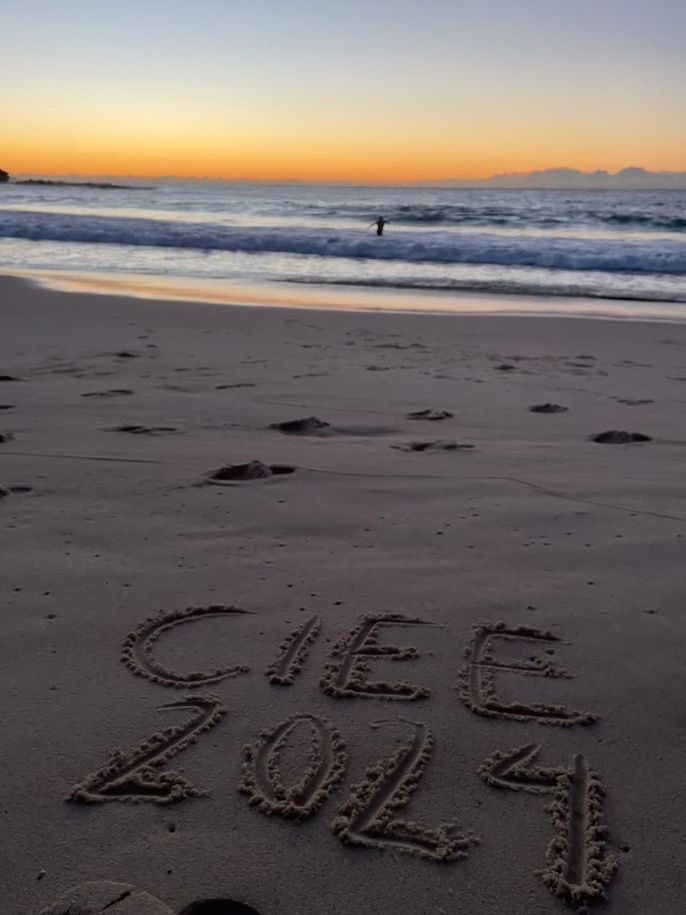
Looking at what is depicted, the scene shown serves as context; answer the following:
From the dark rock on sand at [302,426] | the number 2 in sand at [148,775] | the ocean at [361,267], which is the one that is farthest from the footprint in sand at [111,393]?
the ocean at [361,267]

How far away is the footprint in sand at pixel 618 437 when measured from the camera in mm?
4234

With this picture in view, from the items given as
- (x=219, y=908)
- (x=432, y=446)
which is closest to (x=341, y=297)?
(x=432, y=446)

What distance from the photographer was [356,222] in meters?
29.4

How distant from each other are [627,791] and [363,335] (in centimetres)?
600

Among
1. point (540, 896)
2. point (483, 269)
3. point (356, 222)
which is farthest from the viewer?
point (356, 222)

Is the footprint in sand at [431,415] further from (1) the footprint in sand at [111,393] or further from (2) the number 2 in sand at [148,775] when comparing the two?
(2) the number 2 in sand at [148,775]

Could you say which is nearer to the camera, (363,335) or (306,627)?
(306,627)

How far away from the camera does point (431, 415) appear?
4648 millimetres

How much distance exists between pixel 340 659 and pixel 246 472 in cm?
153

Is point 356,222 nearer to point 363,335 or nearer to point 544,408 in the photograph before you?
point 363,335

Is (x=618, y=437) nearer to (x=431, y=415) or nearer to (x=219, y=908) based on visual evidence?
(x=431, y=415)

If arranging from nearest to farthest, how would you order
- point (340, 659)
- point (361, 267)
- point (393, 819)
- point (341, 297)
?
point (393, 819), point (340, 659), point (341, 297), point (361, 267)

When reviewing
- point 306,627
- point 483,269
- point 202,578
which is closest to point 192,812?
point 306,627

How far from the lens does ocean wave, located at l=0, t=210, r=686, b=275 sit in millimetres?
15203
